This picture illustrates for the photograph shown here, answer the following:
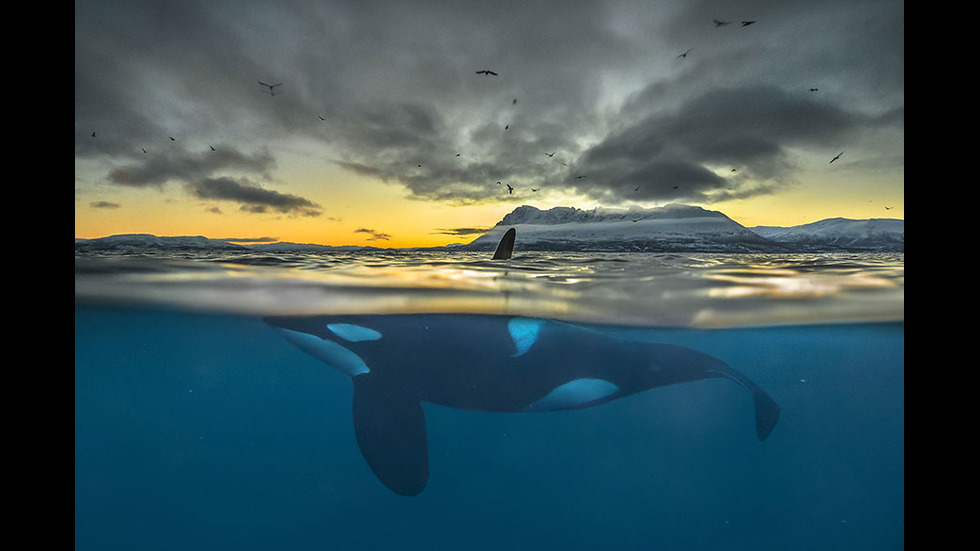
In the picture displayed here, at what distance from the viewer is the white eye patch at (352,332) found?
763cm

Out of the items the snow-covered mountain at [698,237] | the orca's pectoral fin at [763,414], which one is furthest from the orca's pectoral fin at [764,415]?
the snow-covered mountain at [698,237]

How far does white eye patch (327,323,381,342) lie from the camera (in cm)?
763

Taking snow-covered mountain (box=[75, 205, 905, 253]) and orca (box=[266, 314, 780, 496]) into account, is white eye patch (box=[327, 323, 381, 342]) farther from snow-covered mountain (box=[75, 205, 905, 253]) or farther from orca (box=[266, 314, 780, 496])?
snow-covered mountain (box=[75, 205, 905, 253])

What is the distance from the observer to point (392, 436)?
213 inches

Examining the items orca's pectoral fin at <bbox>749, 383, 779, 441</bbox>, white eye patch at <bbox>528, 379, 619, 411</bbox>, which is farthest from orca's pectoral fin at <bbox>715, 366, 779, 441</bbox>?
white eye patch at <bbox>528, 379, 619, 411</bbox>

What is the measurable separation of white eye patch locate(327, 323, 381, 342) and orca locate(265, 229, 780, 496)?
0.02 metres

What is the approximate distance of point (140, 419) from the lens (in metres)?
11.7

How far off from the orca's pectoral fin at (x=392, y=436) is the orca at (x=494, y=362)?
4 cm

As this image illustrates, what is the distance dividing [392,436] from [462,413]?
6.58 metres

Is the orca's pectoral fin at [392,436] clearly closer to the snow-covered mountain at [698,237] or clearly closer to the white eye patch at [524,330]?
the white eye patch at [524,330]

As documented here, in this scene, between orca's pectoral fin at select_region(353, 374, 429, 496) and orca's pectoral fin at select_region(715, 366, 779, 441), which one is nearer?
orca's pectoral fin at select_region(353, 374, 429, 496)
